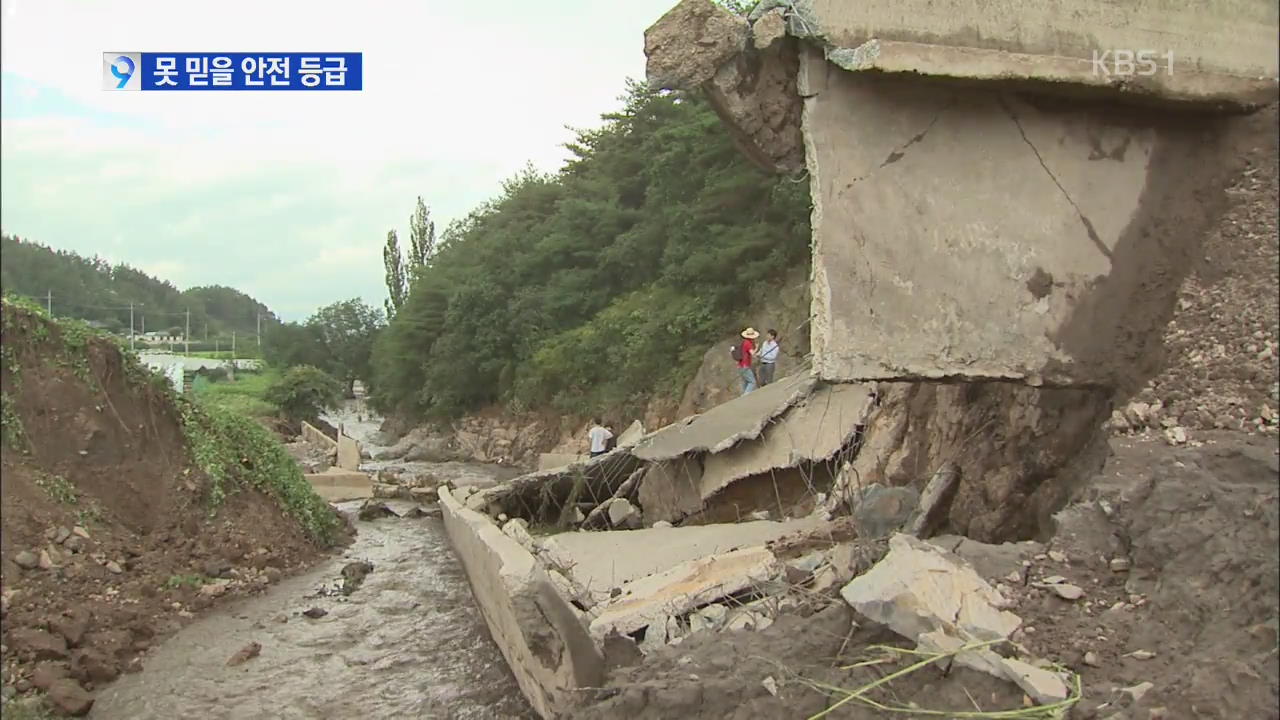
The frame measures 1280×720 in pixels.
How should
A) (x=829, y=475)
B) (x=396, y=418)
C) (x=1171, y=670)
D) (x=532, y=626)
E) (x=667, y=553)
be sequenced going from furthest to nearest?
(x=396, y=418), (x=829, y=475), (x=667, y=553), (x=532, y=626), (x=1171, y=670)

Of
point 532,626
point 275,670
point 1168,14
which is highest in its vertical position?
point 1168,14

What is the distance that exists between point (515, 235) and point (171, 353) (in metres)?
24.1

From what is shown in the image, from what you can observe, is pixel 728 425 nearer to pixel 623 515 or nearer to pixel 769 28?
pixel 623 515

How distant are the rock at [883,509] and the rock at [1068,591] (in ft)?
5.55

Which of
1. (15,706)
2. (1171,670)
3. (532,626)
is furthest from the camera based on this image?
(15,706)

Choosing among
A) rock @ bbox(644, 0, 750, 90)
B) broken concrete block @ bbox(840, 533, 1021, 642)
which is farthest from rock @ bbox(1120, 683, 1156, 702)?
rock @ bbox(644, 0, 750, 90)

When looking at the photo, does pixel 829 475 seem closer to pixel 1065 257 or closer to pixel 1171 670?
pixel 1065 257

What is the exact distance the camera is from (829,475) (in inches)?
373

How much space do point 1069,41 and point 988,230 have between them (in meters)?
1.09

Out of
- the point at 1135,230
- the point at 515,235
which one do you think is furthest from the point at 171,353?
the point at 515,235

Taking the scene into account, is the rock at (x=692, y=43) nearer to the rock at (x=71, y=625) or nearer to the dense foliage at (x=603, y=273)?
the rock at (x=71, y=625)

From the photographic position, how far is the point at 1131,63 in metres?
5.31

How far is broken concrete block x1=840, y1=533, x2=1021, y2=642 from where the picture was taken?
173 inches

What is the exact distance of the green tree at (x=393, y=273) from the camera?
57.1 metres
